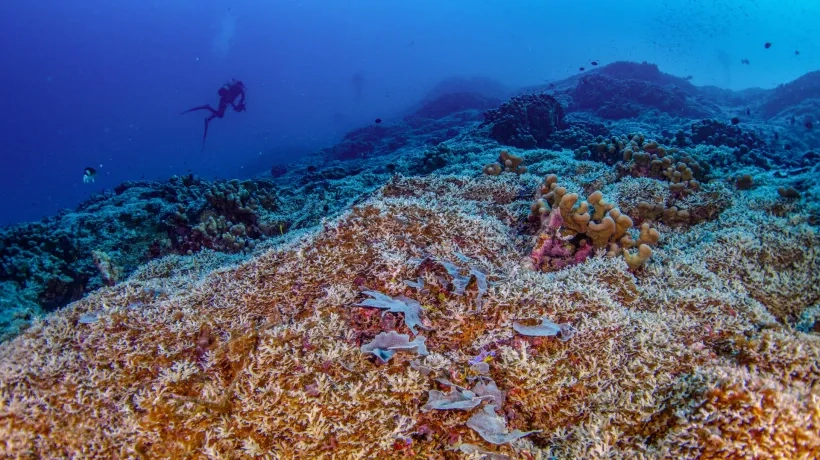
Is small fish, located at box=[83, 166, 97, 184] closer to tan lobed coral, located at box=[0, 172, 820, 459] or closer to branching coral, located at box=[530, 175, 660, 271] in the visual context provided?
tan lobed coral, located at box=[0, 172, 820, 459]

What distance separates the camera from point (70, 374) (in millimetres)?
2305

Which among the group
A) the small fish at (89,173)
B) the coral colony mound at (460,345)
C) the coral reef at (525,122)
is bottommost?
the coral colony mound at (460,345)

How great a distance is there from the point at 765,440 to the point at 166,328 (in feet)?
11.5

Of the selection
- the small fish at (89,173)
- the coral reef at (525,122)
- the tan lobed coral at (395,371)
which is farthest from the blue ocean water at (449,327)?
the coral reef at (525,122)

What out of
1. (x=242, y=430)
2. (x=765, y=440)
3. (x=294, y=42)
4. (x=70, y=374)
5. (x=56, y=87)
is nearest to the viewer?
(x=765, y=440)

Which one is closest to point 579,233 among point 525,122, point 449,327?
point 449,327

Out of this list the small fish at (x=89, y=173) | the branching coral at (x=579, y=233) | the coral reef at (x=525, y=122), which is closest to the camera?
the branching coral at (x=579, y=233)

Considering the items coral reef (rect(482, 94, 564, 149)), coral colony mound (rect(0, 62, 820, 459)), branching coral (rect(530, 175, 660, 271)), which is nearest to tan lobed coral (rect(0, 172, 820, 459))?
coral colony mound (rect(0, 62, 820, 459))

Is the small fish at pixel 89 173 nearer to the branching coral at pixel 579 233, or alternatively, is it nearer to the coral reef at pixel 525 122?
the branching coral at pixel 579 233

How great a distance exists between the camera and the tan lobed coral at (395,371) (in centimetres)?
198

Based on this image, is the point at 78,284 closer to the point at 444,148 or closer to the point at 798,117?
the point at 444,148

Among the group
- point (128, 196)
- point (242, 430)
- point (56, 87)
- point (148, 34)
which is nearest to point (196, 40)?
point (148, 34)

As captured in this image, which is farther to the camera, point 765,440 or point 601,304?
→ point 601,304

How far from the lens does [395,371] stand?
7.58 feet
